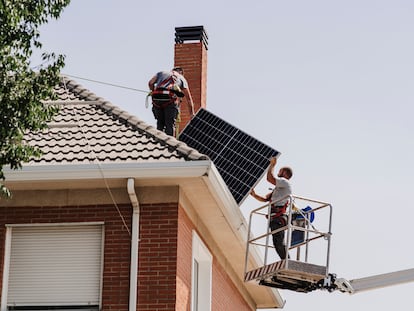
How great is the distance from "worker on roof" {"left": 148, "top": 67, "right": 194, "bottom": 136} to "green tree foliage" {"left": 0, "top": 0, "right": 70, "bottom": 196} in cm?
685

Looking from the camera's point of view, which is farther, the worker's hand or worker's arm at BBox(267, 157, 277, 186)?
the worker's hand

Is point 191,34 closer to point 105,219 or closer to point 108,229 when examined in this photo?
point 105,219

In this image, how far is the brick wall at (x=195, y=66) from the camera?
79.5 ft

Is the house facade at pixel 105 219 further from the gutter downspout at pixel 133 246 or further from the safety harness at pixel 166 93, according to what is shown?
the safety harness at pixel 166 93

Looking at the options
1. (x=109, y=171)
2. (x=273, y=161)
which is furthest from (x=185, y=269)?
(x=273, y=161)

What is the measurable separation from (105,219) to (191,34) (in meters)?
9.11

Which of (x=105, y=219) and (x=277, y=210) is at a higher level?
(x=277, y=210)

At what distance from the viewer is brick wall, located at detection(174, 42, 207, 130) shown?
24219 millimetres

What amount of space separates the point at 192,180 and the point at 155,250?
1122 mm

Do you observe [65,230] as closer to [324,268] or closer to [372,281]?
[324,268]

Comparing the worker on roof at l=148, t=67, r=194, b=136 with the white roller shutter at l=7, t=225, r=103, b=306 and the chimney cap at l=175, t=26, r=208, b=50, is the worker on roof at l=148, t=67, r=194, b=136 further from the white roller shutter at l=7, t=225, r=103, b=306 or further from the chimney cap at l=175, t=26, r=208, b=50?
the chimney cap at l=175, t=26, r=208, b=50

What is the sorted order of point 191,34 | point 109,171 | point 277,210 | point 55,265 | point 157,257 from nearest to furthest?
point 109,171 → point 157,257 → point 55,265 → point 277,210 → point 191,34

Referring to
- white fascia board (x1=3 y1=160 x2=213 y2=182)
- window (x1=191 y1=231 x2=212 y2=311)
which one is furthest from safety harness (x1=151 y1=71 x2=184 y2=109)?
white fascia board (x1=3 y1=160 x2=213 y2=182)

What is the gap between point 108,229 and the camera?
1641cm
